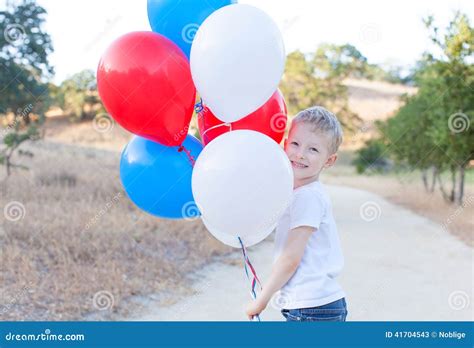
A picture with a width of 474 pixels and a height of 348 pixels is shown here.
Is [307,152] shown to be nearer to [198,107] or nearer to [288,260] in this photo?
[288,260]

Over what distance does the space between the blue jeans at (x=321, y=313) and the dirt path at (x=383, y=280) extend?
1.11 metres

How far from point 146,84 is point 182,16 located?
0.40 meters

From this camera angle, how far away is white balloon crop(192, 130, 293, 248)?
1955 mm

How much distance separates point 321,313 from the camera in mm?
2051

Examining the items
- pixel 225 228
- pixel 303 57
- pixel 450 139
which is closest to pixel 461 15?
pixel 450 139

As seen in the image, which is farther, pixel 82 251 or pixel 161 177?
pixel 82 251

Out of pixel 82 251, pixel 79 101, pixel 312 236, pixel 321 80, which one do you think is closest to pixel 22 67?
pixel 82 251

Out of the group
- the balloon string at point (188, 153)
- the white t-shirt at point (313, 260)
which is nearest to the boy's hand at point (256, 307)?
the white t-shirt at point (313, 260)

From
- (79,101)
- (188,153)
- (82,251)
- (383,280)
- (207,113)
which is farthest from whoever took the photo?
(79,101)

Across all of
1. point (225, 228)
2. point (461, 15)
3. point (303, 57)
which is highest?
point (225, 228)

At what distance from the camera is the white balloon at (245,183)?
6.41 ft

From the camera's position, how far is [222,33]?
2.12m

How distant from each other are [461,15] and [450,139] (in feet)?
6.64
